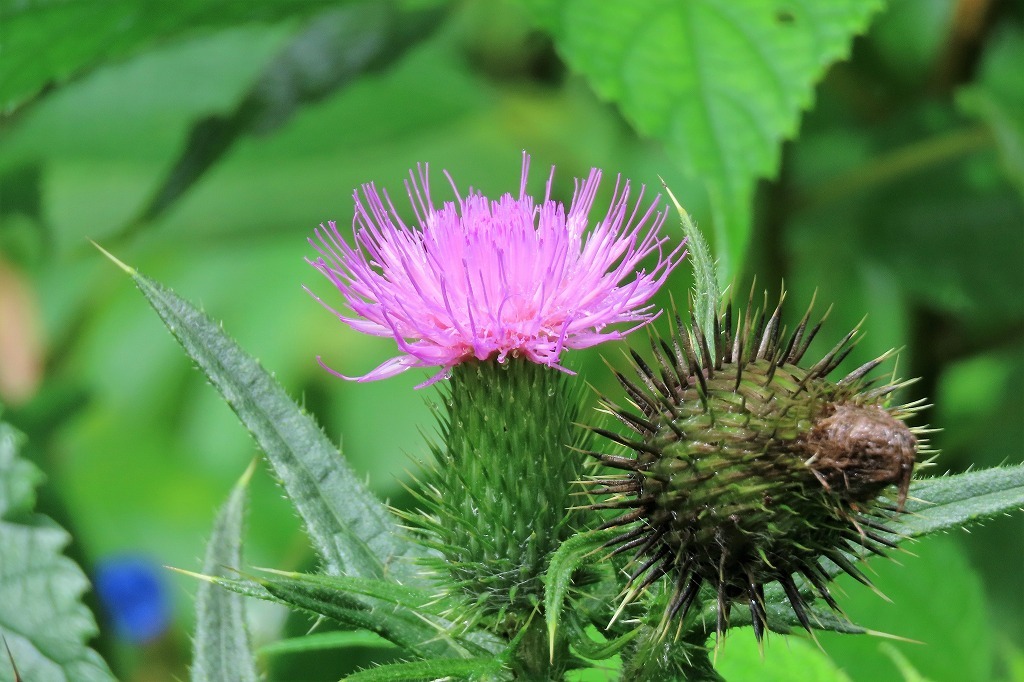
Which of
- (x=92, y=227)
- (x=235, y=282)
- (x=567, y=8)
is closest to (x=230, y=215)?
(x=235, y=282)

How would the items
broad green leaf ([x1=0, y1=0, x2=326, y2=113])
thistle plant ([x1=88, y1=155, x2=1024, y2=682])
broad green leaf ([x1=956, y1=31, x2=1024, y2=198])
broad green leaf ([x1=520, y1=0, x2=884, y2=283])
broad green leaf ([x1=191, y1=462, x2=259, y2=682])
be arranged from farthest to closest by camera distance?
broad green leaf ([x1=956, y1=31, x2=1024, y2=198]), broad green leaf ([x1=0, y1=0, x2=326, y2=113]), broad green leaf ([x1=520, y1=0, x2=884, y2=283]), broad green leaf ([x1=191, y1=462, x2=259, y2=682]), thistle plant ([x1=88, y1=155, x2=1024, y2=682])

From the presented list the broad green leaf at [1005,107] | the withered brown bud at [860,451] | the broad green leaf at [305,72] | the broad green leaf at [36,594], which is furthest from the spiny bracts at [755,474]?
the broad green leaf at [305,72]

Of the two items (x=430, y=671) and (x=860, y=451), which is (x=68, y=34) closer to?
(x=430, y=671)

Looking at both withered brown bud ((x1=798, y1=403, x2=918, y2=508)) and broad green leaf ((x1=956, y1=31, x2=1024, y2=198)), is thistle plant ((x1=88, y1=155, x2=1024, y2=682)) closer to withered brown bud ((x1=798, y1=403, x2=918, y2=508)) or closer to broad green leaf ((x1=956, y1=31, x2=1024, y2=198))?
withered brown bud ((x1=798, y1=403, x2=918, y2=508))

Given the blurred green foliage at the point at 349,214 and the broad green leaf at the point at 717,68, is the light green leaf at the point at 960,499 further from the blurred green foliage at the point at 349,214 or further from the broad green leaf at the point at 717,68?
the broad green leaf at the point at 717,68

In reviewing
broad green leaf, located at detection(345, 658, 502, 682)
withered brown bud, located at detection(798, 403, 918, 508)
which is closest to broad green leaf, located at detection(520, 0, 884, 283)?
withered brown bud, located at detection(798, 403, 918, 508)

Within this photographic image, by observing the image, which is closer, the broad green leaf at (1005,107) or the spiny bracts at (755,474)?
the spiny bracts at (755,474)
